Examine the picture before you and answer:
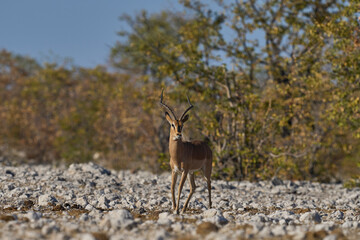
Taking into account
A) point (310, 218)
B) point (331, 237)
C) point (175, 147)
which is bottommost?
point (310, 218)

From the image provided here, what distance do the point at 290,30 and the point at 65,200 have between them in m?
13.0

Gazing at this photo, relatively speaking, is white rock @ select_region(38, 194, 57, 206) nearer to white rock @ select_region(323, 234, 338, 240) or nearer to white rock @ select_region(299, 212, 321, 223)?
white rock @ select_region(299, 212, 321, 223)

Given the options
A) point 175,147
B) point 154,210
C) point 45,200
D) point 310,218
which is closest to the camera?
point 310,218

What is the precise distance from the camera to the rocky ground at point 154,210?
6.36 metres

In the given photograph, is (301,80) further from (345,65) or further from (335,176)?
(335,176)

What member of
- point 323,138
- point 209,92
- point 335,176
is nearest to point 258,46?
point 209,92

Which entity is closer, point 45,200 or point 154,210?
point 154,210

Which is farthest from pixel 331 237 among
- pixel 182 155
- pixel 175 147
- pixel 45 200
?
pixel 45 200

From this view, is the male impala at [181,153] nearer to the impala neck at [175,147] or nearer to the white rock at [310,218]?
the impala neck at [175,147]

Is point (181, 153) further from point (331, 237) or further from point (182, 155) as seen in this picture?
point (331, 237)

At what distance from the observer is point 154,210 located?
32.1ft

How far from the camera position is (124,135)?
26.3 meters

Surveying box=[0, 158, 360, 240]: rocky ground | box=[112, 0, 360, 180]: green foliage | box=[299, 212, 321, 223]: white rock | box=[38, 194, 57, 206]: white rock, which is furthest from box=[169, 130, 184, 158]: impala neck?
box=[112, 0, 360, 180]: green foliage

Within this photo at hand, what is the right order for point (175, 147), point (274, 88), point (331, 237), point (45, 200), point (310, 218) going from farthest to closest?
1. point (274, 88)
2. point (45, 200)
3. point (175, 147)
4. point (310, 218)
5. point (331, 237)
